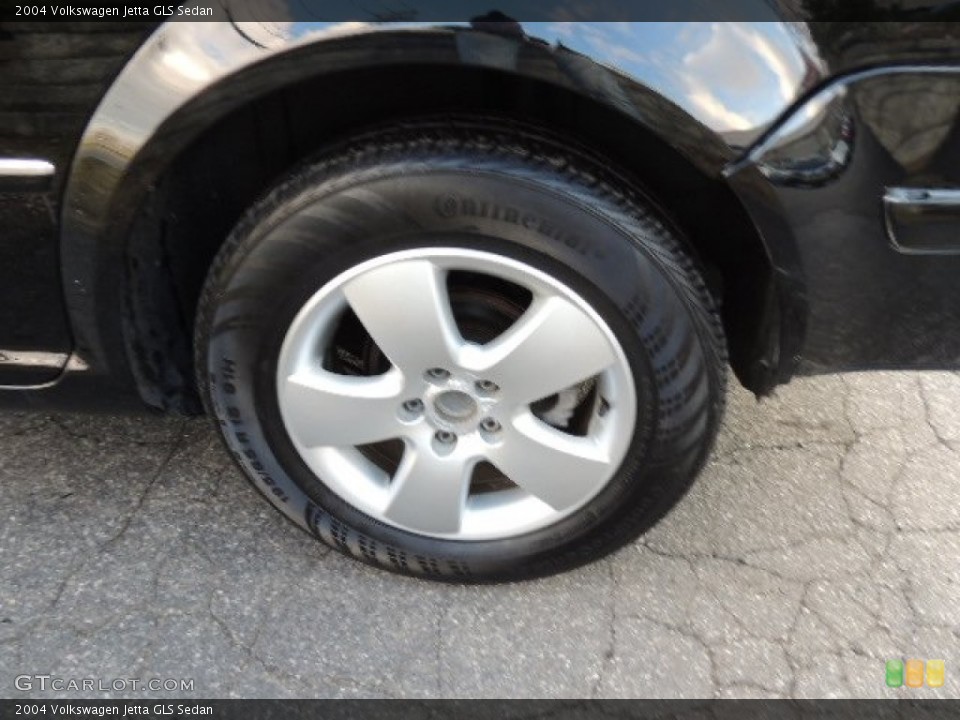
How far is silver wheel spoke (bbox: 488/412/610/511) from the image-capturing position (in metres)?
1.72

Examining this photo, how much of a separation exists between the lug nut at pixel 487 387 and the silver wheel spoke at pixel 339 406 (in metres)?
0.14

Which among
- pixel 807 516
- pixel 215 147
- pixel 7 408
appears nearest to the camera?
pixel 215 147

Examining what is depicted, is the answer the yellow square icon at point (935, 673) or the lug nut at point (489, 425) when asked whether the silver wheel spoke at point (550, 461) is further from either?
the yellow square icon at point (935, 673)

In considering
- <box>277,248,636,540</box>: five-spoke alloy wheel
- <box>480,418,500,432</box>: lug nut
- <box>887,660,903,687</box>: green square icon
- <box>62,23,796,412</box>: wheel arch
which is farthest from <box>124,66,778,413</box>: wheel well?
<box>887,660,903,687</box>: green square icon

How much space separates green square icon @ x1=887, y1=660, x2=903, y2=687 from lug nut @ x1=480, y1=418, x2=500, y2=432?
864 mm

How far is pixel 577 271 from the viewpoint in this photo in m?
1.54

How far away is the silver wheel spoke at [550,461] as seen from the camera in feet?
5.64

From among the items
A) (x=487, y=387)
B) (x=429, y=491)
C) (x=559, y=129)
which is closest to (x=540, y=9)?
(x=559, y=129)

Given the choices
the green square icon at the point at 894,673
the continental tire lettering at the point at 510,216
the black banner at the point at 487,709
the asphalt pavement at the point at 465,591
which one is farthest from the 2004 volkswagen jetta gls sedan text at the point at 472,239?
the green square icon at the point at 894,673

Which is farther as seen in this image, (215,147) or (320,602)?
(320,602)

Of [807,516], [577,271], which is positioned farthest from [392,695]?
[807,516]

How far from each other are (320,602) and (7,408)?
0.71 m

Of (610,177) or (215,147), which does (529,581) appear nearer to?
(610,177)

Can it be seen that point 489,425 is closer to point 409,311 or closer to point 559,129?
point 409,311
